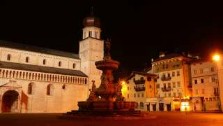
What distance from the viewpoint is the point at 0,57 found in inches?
2121

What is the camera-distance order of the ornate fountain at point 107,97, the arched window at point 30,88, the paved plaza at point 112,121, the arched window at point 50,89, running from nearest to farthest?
the paved plaza at point 112,121 → the ornate fountain at point 107,97 → the arched window at point 30,88 → the arched window at point 50,89

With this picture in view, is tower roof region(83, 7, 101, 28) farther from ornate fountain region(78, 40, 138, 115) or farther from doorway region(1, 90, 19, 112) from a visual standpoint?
ornate fountain region(78, 40, 138, 115)

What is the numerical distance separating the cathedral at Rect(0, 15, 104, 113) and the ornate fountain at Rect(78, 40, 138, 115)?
19.3 metres

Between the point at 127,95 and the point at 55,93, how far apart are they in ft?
71.6

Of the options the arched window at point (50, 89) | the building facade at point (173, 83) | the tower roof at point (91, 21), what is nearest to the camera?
the arched window at point (50, 89)

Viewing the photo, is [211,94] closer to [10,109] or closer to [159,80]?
[159,80]

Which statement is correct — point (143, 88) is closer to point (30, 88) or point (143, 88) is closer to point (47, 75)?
point (47, 75)

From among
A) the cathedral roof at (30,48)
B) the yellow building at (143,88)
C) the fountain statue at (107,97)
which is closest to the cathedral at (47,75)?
the cathedral roof at (30,48)

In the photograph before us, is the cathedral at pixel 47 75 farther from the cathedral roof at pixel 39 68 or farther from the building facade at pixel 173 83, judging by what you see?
the building facade at pixel 173 83

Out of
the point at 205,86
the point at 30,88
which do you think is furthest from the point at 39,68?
the point at 205,86

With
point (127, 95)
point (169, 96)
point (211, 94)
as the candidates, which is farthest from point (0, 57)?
point (211, 94)

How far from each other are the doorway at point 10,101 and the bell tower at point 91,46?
1935 cm

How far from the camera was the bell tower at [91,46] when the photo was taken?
216ft

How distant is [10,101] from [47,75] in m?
9.50
